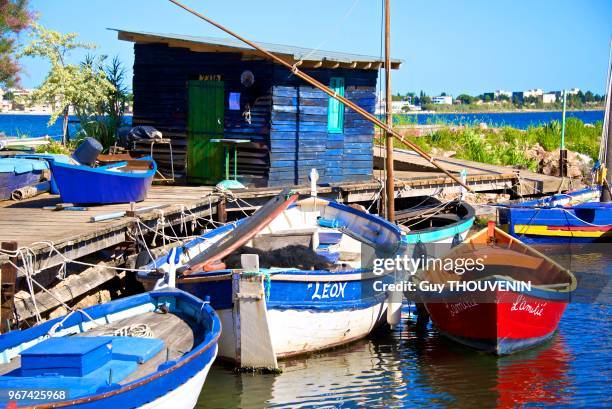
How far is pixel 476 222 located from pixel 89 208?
10.8 m

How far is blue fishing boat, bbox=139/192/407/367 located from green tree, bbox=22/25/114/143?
976 centimetres

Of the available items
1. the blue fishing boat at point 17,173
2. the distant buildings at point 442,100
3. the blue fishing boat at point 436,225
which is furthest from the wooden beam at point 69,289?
the distant buildings at point 442,100

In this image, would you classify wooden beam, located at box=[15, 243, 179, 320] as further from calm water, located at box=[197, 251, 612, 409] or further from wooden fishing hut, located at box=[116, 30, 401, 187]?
wooden fishing hut, located at box=[116, 30, 401, 187]

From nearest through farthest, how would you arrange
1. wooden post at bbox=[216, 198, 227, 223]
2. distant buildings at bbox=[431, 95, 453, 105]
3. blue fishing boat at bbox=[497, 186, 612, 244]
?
wooden post at bbox=[216, 198, 227, 223], blue fishing boat at bbox=[497, 186, 612, 244], distant buildings at bbox=[431, 95, 453, 105]

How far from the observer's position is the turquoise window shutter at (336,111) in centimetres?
2022

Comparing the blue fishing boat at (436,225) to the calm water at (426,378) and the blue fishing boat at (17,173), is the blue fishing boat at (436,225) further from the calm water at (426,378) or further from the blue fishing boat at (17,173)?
the blue fishing boat at (17,173)

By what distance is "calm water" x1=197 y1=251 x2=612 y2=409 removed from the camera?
10883mm

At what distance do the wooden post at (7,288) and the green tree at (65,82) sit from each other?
41.2ft

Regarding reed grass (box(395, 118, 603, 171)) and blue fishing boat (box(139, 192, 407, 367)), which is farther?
reed grass (box(395, 118, 603, 171))

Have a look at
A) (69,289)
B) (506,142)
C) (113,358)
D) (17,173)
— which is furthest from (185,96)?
(506,142)

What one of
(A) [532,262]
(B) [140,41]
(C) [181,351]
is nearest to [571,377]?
(A) [532,262]

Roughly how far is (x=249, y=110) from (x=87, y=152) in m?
4.10

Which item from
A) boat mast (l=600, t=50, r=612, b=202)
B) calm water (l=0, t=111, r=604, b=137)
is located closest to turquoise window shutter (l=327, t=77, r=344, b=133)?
boat mast (l=600, t=50, r=612, b=202)

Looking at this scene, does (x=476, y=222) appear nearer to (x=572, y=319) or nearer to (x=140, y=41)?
(x=572, y=319)
